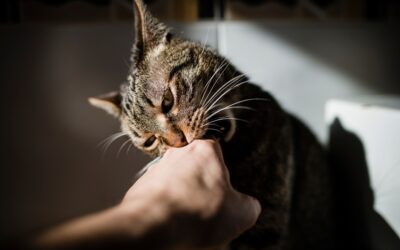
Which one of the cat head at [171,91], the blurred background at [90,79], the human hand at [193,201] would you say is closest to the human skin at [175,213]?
the human hand at [193,201]

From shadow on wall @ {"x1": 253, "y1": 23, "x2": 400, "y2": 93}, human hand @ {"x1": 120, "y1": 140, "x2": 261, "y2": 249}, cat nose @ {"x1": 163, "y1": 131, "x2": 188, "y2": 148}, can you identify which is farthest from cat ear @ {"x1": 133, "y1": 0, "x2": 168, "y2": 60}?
shadow on wall @ {"x1": 253, "y1": 23, "x2": 400, "y2": 93}

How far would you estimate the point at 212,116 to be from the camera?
93cm

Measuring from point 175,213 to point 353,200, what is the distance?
2.75ft

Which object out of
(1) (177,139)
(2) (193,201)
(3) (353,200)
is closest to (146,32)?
(1) (177,139)

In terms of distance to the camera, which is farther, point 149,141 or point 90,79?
point 90,79

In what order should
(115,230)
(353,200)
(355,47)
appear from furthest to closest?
(355,47) → (353,200) → (115,230)

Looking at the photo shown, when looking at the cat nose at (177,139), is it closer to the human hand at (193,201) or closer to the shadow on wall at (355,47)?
the human hand at (193,201)

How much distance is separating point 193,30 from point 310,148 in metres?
0.57

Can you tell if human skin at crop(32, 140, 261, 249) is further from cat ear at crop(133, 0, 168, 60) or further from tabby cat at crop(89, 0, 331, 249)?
cat ear at crop(133, 0, 168, 60)

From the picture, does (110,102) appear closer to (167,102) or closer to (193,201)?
(167,102)

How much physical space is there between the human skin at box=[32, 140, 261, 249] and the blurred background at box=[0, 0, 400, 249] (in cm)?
52

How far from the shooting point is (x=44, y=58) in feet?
3.73

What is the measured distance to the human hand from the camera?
0.53 metres

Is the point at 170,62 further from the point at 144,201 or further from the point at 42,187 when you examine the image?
the point at 42,187
